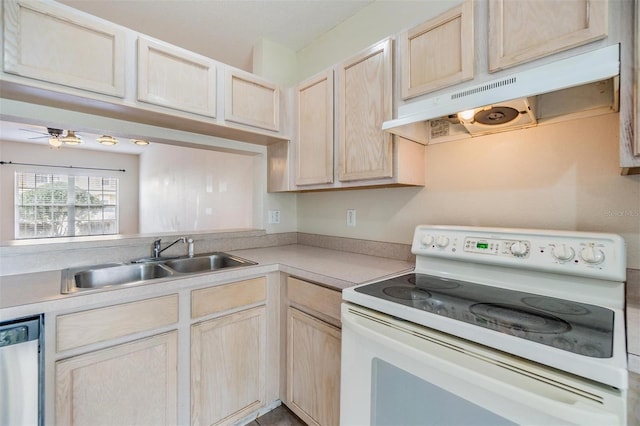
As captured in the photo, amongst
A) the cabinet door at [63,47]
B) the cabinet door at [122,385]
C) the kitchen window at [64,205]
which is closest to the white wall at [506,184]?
the cabinet door at [122,385]

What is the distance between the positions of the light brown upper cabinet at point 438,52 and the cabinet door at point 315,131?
1.74 feet

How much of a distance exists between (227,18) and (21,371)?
2.21 m

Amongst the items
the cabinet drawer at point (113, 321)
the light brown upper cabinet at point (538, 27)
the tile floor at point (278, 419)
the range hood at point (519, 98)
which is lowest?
the tile floor at point (278, 419)

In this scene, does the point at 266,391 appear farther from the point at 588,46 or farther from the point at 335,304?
the point at 588,46

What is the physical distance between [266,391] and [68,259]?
4.25 feet

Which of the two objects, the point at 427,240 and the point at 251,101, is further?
the point at 251,101

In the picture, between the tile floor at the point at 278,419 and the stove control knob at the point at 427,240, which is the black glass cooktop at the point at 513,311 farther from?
the tile floor at the point at 278,419

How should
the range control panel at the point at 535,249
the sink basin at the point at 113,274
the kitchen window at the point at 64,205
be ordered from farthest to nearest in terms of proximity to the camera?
the kitchen window at the point at 64,205, the sink basin at the point at 113,274, the range control panel at the point at 535,249

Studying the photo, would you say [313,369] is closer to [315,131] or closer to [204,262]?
[204,262]

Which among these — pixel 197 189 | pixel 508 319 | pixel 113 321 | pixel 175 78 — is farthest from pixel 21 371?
pixel 197 189

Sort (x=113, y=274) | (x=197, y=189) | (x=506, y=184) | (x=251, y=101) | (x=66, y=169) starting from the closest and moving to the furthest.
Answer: (x=506, y=184) → (x=113, y=274) → (x=251, y=101) → (x=197, y=189) → (x=66, y=169)

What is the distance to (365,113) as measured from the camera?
1.58 meters

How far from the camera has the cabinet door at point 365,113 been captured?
58.1 inches

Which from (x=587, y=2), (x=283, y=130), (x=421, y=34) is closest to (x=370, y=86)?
(x=421, y=34)
